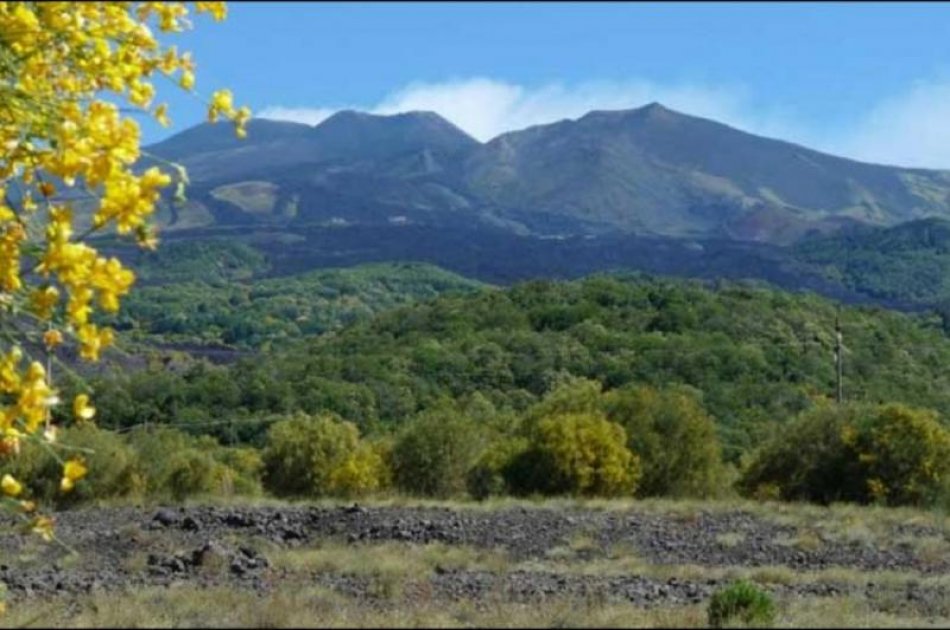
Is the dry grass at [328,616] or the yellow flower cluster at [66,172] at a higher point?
the yellow flower cluster at [66,172]

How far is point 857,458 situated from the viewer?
25969 mm

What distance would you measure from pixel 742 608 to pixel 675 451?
21.4 meters

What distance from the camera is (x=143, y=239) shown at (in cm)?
441

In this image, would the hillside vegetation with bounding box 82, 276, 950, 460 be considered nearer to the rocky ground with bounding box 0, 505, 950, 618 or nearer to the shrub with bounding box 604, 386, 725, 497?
the shrub with bounding box 604, 386, 725, 497

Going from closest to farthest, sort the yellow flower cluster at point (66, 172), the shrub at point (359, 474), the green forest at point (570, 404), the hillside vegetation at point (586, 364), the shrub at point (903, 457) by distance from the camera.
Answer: the yellow flower cluster at point (66, 172) < the shrub at point (903, 457) < the green forest at point (570, 404) < the shrub at point (359, 474) < the hillside vegetation at point (586, 364)

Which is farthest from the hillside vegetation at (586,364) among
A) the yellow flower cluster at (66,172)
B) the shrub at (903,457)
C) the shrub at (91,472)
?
the yellow flower cluster at (66,172)

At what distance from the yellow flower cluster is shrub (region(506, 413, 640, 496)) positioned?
21.3 m

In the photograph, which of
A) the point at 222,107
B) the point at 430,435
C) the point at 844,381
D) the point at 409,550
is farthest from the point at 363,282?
the point at 222,107

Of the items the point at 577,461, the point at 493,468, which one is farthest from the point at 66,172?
the point at 493,468

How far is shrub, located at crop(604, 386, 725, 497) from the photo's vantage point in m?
28.1

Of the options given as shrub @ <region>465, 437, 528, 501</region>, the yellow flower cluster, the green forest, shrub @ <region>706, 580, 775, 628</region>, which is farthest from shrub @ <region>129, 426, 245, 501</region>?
the yellow flower cluster

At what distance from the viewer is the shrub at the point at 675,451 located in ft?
92.1

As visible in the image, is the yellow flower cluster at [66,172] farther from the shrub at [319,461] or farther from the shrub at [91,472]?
the shrub at [319,461]

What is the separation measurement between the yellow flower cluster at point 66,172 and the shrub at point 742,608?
9.58 ft
